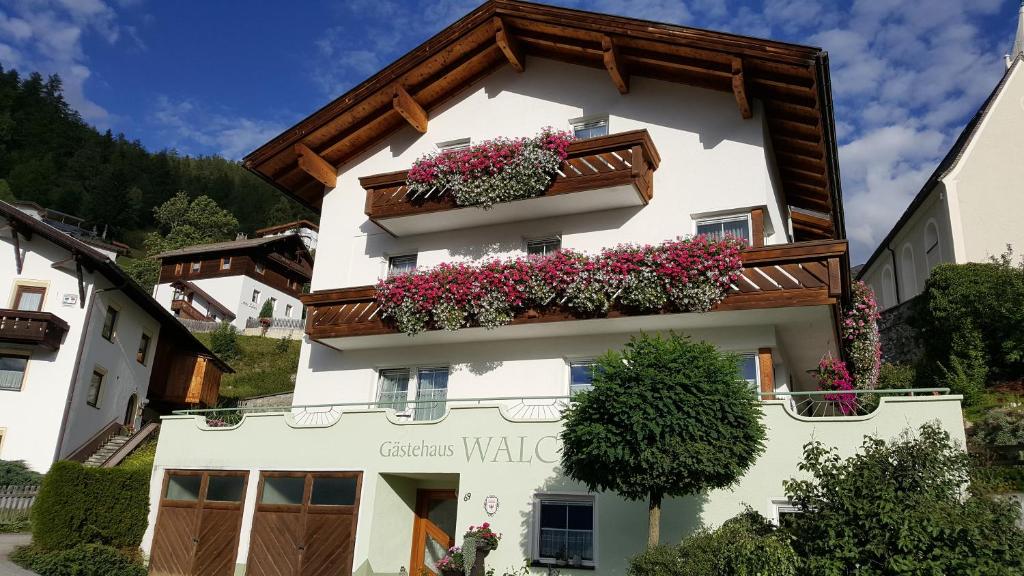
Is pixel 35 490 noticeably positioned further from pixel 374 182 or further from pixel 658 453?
pixel 658 453

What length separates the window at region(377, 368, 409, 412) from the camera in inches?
690

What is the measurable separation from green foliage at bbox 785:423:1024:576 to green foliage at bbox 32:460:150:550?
12984mm

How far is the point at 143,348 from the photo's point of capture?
103 ft

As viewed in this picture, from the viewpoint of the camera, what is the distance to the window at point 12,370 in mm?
25078

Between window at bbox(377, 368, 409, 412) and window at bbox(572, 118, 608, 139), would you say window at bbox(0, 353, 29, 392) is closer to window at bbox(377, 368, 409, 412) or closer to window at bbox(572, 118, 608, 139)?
window at bbox(377, 368, 409, 412)

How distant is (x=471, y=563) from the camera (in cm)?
1250

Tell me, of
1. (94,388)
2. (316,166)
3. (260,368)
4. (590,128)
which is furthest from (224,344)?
(590,128)

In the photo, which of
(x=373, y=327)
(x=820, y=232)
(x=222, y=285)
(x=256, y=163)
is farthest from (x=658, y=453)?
(x=222, y=285)

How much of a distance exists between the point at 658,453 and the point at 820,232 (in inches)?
473

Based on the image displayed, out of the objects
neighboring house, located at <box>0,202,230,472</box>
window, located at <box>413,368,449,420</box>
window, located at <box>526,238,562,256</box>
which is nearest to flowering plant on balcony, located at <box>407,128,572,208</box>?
window, located at <box>526,238,562,256</box>

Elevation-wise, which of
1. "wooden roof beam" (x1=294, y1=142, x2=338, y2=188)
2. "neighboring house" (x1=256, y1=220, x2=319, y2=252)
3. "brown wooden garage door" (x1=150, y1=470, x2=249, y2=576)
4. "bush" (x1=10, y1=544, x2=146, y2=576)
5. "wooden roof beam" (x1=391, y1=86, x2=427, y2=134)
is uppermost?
"neighboring house" (x1=256, y1=220, x2=319, y2=252)

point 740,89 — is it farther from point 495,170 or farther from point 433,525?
point 433,525

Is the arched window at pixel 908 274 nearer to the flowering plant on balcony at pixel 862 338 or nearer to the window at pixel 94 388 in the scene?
the flowering plant on balcony at pixel 862 338

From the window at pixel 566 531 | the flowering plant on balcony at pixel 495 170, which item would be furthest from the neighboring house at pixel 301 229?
the window at pixel 566 531
